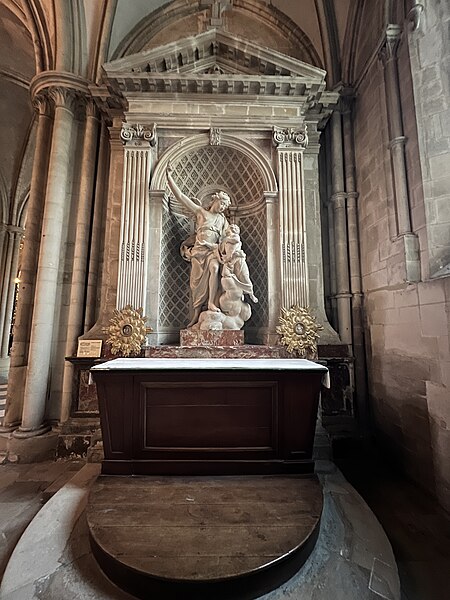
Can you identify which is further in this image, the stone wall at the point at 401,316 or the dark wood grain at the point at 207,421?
the stone wall at the point at 401,316

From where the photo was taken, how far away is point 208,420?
9.36ft

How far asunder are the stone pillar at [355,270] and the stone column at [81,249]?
14.4 feet

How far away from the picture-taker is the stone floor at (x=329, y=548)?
1898mm

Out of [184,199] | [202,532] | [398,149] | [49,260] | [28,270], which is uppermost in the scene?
[398,149]

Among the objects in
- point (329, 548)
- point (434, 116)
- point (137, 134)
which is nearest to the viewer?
point (329, 548)

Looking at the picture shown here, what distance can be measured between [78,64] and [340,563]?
7.50 metres

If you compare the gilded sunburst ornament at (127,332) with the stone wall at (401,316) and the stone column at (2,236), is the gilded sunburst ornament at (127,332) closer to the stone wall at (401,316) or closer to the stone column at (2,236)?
the stone wall at (401,316)

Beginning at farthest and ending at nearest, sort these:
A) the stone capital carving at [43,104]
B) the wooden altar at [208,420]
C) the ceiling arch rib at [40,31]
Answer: the ceiling arch rib at [40,31] < the stone capital carving at [43,104] < the wooden altar at [208,420]

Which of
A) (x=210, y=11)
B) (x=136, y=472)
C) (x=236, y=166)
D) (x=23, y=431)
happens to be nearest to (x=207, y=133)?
(x=236, y=166)

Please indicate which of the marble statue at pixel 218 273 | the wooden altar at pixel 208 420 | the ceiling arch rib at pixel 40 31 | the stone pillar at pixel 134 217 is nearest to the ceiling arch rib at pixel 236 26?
the ceiling arch rib at pixel 40 31

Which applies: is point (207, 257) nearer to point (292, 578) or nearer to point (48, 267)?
point (48, 267)

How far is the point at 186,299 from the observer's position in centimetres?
517

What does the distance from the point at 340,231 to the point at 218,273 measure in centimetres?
232

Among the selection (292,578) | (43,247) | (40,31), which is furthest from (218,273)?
(40,31)
